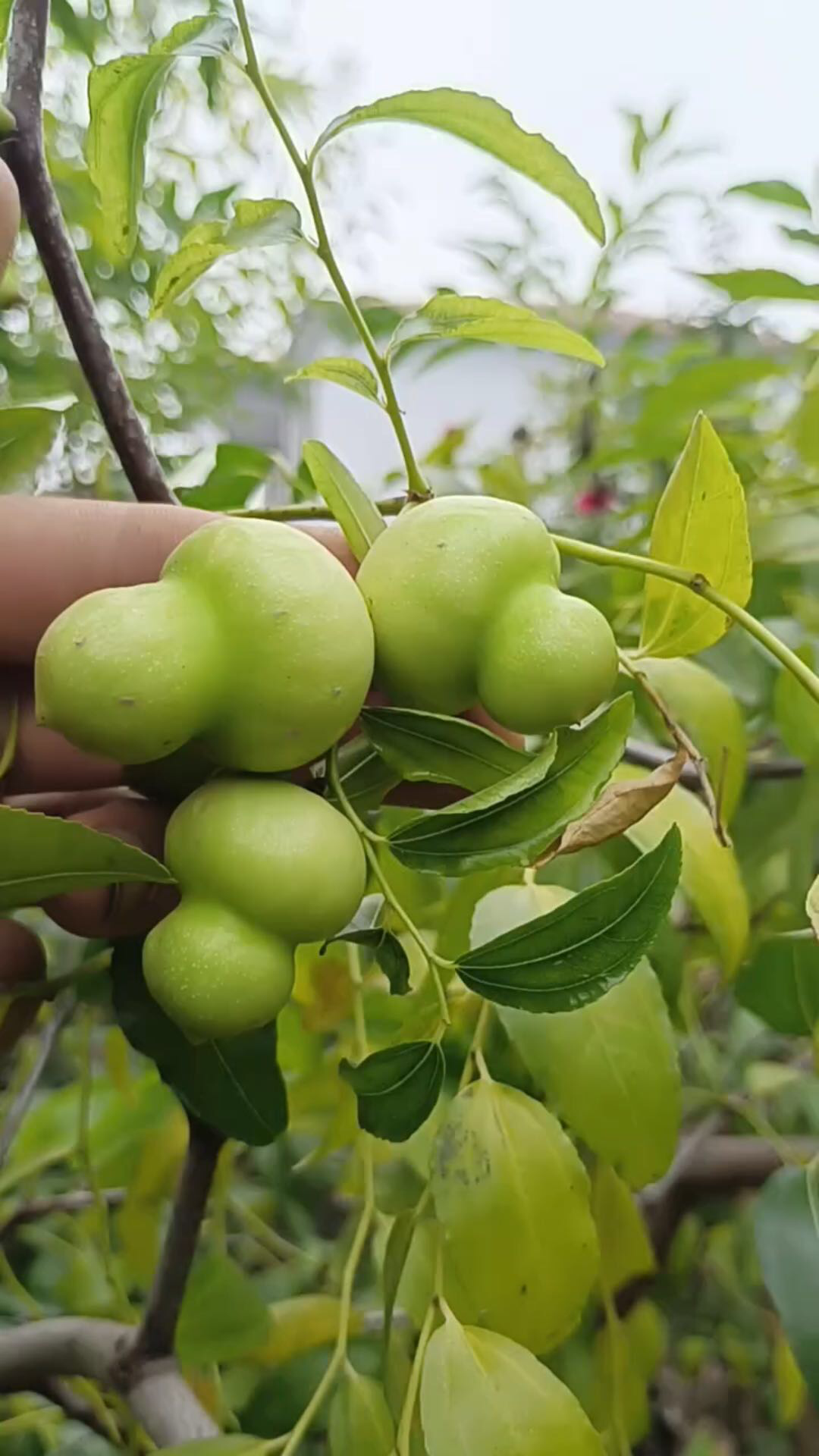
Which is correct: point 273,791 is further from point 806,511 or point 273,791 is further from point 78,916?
point 806,511

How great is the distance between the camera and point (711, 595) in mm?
291

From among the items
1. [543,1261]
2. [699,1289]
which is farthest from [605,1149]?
[699,1289]

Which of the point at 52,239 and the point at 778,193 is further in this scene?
the point at 778,193

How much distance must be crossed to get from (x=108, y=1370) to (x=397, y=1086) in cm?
23

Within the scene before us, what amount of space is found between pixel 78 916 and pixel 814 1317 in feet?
0.78

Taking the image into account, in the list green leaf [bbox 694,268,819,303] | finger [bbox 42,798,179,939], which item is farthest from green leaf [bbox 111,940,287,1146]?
green leaf [bbox 694,268,819,303]

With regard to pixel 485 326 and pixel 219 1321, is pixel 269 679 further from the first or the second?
pixel 219 1321

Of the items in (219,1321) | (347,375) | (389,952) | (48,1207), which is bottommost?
(48,1207)

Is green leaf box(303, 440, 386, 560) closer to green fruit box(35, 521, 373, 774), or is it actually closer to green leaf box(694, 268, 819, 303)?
green fruit box(35, 521, 373, 774)

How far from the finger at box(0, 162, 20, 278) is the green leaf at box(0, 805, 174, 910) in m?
0.16

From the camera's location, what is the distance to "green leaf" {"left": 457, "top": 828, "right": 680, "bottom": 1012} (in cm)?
25

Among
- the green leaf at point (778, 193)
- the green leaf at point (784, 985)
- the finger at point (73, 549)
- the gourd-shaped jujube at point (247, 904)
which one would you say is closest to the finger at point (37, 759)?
the finger at point (73, 549)

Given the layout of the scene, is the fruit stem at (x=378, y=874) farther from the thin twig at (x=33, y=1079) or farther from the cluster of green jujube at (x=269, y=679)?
the thin twig at (x=33, y=1079)

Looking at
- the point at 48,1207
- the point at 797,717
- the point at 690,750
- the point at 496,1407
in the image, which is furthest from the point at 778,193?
the point at 48,1207
